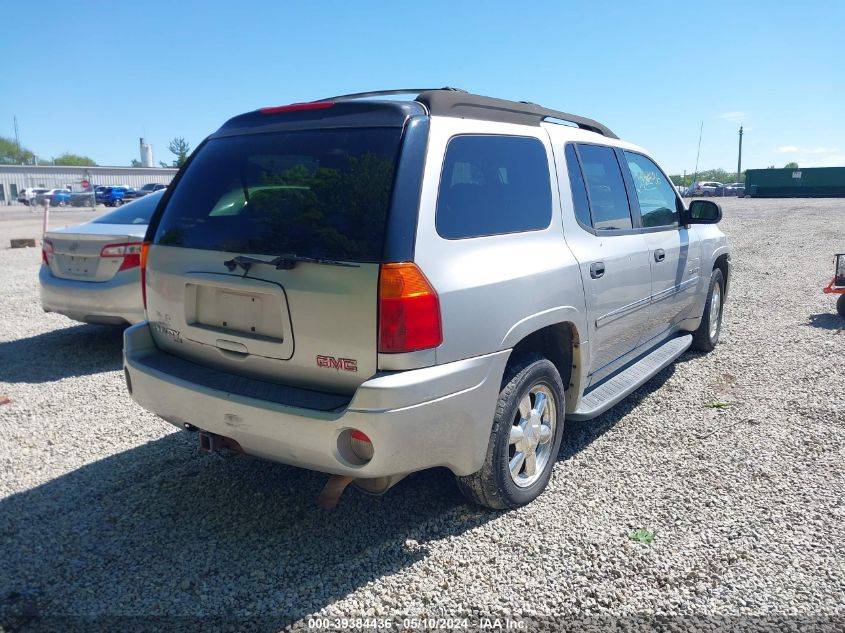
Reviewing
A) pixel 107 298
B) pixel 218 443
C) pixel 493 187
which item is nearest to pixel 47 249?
pixel 107 298

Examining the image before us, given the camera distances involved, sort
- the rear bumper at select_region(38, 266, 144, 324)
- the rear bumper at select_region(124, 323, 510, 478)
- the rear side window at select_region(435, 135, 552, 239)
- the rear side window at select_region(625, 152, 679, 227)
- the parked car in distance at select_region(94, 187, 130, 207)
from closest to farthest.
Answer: the rear bumper at select_region(124, 323, 510, 478) < the rear side window at select_region(435, 135, 552, 239) < the rear side window at select_region(625, 152, 679, 227) < the rear bumper at select_region(38, 266, 144, 324) < the parked car in distance at select_region(94, 187, 130, 207)

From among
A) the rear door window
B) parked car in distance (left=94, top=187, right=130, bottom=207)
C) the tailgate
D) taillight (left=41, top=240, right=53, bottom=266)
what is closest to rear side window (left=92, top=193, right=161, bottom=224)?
taillight (left=41, top=240, right=53, bottom=266)

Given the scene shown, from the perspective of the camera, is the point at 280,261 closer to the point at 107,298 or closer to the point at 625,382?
the point at 625,382

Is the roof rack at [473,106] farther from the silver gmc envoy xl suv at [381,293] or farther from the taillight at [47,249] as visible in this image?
Result: the taillight at [47,249]

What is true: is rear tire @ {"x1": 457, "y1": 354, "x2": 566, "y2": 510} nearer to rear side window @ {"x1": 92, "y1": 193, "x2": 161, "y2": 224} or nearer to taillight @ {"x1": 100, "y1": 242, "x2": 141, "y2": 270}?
taillight @ {"x1": 100, "y1": 242, "x2": 141, "y2": 270}

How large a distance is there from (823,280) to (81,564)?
1125 cm

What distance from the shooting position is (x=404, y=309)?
2.64 meters

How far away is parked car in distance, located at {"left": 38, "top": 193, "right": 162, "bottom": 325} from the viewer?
601cm

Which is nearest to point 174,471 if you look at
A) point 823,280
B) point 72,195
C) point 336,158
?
point 336,158

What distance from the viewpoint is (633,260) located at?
4270 mm

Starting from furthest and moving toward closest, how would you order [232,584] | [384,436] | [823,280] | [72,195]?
1. [72,195]
2. [823,280]
3. [232,584]
4. [384,436]

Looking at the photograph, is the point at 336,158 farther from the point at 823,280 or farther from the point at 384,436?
the point at 823,280

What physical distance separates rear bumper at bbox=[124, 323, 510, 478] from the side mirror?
3.14 m

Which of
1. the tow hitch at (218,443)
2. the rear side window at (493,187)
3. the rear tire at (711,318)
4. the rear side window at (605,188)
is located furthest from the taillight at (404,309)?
the rear tire at (711,318)
